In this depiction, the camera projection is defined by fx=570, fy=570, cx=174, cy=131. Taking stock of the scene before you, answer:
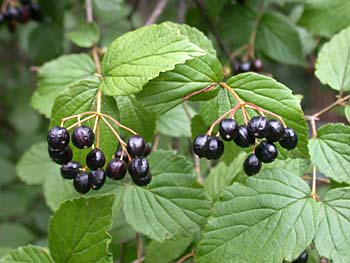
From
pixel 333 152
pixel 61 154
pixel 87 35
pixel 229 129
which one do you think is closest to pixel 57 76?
pixel 87 35

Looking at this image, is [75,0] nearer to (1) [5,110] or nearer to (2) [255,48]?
(2) [255,48]

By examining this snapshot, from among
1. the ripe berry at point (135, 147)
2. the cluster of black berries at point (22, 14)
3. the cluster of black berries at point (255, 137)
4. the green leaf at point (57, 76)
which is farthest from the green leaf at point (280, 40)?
the ripe berry at point (135, 147)

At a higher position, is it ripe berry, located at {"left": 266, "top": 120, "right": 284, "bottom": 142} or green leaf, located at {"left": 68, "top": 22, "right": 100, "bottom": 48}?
ripe berry, located at {"left": 266, "top": 120, "right": 284, "bottom": 142}

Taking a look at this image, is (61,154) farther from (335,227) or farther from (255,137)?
(335,227)

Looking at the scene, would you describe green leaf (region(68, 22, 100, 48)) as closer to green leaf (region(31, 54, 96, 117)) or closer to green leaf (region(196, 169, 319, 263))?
green leaf (region(31, 54, 96, 117))

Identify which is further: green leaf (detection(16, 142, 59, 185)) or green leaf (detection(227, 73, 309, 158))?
green leaf (detection(16, 142, 59, 185))

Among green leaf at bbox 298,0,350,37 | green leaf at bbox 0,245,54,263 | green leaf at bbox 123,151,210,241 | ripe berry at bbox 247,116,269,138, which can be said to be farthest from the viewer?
green leaf at bbox 298,0,350,37

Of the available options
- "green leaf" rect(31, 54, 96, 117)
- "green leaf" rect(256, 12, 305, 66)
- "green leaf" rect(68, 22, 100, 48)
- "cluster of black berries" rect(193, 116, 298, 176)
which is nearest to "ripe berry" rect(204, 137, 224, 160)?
"cluster of black berries" rect(193, 116, 298, 176)

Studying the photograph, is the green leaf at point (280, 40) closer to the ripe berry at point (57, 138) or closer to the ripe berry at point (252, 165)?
the ripe berry at point (252, 165)
